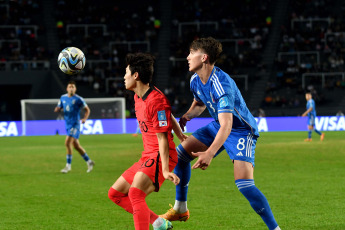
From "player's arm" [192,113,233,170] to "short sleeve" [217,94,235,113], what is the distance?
0.04 meters

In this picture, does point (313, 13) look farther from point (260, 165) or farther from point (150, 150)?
point (150, 150)

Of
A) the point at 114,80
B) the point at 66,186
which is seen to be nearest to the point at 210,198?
the point at 66,186

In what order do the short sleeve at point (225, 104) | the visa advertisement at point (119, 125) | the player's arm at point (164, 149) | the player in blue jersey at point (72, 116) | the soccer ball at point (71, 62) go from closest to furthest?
the player's arm at point (164, 149) < the short sleeve at point (225, 104) < the soccer ball at point (71, 62) < the player in blue jersey at point (72, 116) < the visa advertisement at point (119, 125)

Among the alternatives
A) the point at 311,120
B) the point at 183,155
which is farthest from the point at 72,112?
the point at 311,120

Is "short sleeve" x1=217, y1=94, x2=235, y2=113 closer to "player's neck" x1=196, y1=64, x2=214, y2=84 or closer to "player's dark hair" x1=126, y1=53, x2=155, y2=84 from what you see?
"player's neck" x1=196, y1=64, x2=214, y2=84

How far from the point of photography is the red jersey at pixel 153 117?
17.3 ft

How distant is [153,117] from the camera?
5.32 m

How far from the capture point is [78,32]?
40781 mm

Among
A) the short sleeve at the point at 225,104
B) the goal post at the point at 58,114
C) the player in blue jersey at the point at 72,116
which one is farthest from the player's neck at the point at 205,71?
the goal post at the point at 58,114

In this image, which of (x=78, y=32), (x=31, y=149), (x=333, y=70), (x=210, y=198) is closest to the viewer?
(x=210, y=198)

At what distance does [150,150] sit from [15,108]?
35.8m

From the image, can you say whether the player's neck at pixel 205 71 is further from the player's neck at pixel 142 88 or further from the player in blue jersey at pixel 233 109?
the player's neck at pixel 142 88

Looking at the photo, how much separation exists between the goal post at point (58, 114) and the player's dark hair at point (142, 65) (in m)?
25.9

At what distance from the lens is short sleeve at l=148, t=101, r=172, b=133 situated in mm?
5258
